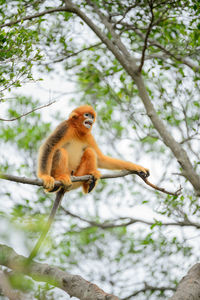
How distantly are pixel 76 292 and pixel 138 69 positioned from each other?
2.69m

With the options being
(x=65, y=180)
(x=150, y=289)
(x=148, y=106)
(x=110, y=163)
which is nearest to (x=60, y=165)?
(x=65, y=180)

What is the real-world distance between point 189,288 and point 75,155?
223 cm

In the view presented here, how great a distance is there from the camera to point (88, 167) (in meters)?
4.86

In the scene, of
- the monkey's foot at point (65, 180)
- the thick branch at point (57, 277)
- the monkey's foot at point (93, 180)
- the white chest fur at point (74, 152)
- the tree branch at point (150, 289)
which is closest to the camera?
the thick branch at point (57, 277)

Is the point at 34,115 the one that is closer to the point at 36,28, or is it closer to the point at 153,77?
the point at 36,28

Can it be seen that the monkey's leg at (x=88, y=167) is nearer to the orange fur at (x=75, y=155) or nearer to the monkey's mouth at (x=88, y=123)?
the orange fur at (x=75, y=155)

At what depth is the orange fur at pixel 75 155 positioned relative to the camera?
4523mm

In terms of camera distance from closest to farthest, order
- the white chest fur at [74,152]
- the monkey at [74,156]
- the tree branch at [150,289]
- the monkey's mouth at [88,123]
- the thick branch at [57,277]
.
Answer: the thick branch at [57,277] < the monkey at [74,156] < the white chest fur at [74,152] < the monkey's mouth at [88,123] < the tree branch at [150,289]

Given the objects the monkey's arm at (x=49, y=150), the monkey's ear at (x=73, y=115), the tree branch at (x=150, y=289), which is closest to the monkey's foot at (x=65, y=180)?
the monkey's arm at (x=49, y=150)

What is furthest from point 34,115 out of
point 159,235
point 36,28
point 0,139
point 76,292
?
point 76,292

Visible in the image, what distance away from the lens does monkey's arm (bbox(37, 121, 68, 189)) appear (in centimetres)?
431

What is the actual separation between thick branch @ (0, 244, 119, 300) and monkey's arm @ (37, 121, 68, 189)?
2.63 feet

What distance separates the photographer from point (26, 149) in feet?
20.8

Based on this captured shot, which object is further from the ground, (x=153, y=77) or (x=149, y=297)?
(x=153, y=77)
